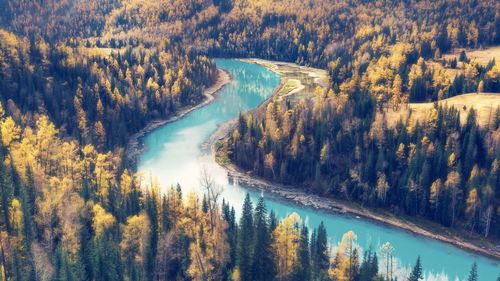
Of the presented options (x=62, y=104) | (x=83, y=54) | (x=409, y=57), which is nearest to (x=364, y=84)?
(x=409, y=57)

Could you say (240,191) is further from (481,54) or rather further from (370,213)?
(481,54)

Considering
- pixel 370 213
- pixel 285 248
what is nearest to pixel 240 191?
pixel 370 213

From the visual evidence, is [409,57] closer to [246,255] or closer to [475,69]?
[475,69]

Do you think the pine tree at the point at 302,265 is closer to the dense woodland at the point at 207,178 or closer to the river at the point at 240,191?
the dense woodland at the point at 207,178

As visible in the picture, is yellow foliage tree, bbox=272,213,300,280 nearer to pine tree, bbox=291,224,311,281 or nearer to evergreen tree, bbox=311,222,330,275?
pine tree, bbox=291,224,311,281

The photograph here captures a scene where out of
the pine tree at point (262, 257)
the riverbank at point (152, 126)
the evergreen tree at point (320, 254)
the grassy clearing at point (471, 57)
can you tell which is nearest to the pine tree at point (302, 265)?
the evergreen tree at point (320, 254)

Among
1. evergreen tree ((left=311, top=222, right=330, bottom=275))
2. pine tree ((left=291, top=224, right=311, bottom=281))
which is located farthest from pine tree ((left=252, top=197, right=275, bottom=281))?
evergreen tree ((left=311, top=222, right=330, bottom=275))
